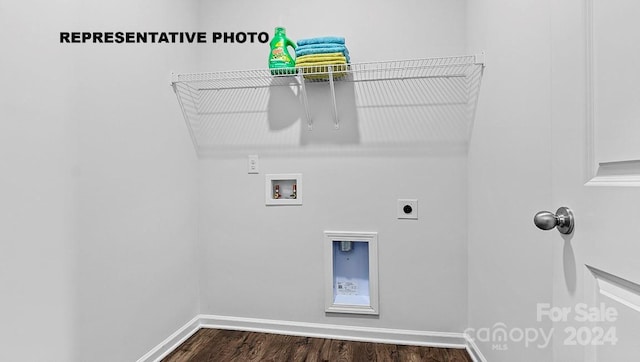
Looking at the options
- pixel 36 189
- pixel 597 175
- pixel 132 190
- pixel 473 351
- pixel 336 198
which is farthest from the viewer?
pixel 336 198

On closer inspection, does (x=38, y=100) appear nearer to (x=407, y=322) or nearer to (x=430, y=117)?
(x=430, y=117)

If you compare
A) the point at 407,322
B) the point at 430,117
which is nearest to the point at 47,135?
the point at 430,117

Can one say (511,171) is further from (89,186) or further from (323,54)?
(89,186)

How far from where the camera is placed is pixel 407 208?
79.0 inches

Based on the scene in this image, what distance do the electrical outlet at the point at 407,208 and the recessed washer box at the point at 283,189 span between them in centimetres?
61

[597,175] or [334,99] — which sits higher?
[334,99]

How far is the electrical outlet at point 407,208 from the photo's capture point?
6.55ft

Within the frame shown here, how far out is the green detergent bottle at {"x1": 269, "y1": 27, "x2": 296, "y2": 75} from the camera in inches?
75.4

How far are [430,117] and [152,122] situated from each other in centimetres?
154

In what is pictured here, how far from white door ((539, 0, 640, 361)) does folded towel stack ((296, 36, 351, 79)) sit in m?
1.20

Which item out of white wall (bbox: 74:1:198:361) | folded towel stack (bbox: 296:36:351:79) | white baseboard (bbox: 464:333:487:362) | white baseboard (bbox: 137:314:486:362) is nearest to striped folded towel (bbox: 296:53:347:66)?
folded towel stack (bbox: 296:36:351:79)

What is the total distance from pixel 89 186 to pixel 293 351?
1.33 metres

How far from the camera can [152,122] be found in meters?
1.79

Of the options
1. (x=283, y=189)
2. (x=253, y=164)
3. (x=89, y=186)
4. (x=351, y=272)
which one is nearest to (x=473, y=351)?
(x=351, y=272)
